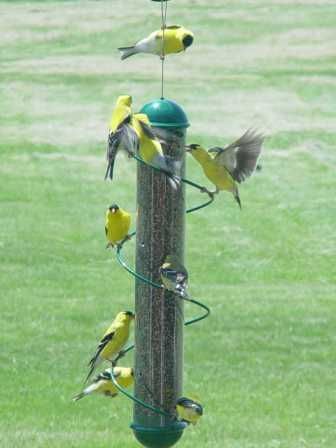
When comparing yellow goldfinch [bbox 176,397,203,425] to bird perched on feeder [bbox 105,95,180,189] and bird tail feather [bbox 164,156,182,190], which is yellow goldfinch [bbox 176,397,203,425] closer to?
bird tail feather [bbox 164,156,182,190]

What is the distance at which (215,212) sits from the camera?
20031 mm

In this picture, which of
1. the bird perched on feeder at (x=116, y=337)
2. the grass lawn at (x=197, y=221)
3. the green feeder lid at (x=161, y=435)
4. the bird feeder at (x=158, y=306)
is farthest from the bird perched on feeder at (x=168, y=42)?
the grass lawn at (x=197, y=221)

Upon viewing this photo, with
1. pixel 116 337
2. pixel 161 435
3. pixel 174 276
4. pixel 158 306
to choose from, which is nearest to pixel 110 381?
pixel 116 337

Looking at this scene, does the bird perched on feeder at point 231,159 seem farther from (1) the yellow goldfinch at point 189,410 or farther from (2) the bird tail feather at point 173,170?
(1) the yellow goldfinch at point 189,410

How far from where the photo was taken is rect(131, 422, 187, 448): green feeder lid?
249 inches

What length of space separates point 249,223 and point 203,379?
7.57m

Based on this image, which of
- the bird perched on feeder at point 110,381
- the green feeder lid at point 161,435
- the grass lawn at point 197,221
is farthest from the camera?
the grass lawn at point 197,221

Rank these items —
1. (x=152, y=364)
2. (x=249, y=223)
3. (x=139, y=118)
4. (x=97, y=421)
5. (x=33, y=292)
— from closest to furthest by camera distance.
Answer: (x=139, y=118) → (x=152, y=364) → (x=97, y=421) → (x=33, y=292) → (x=249, y=223)

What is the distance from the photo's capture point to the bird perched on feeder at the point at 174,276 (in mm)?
5996

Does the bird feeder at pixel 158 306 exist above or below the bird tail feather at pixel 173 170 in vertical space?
below

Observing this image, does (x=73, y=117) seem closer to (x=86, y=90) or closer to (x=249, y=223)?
(x=86, y=90)

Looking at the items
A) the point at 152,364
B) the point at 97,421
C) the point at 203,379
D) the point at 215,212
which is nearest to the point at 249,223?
the point at 215,212

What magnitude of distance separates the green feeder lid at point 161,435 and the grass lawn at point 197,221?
353 centimetres

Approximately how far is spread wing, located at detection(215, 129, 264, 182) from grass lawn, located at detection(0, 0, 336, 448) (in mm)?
3984
